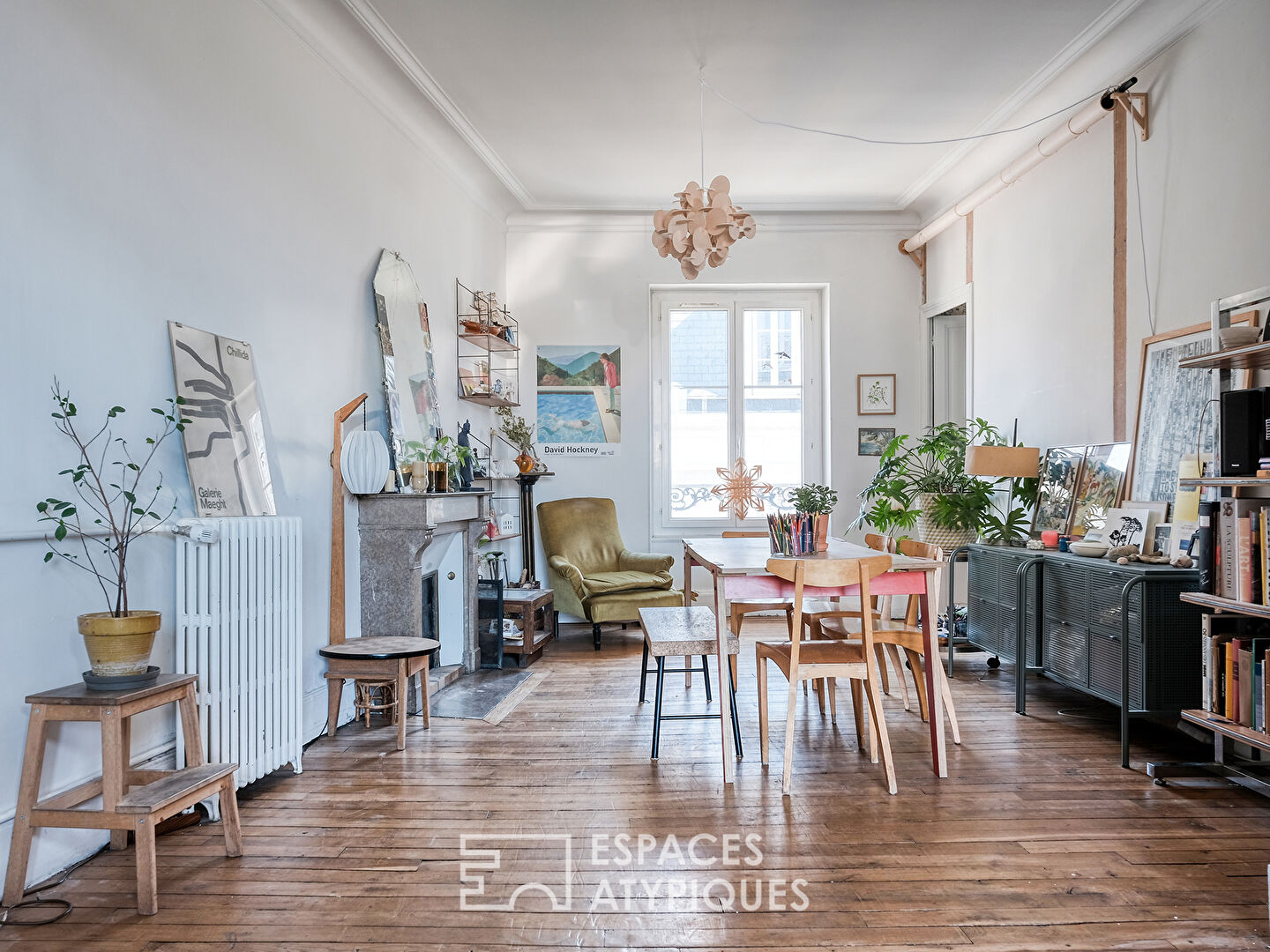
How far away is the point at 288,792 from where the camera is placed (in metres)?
3.32

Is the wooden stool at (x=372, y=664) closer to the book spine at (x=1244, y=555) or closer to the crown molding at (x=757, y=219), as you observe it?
the book spine at (x=1244, y=555)

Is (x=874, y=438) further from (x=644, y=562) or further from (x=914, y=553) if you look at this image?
(x=914, y=553)

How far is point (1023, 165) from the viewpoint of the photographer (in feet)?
18.0

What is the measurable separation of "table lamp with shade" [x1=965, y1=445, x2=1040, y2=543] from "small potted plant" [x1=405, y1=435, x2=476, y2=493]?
123 inches

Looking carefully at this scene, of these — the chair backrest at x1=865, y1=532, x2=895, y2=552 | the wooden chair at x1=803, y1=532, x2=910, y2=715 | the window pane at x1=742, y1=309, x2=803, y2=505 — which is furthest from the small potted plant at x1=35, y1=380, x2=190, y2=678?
the window pane at x1=742, y1=309, x2=803, y2=505

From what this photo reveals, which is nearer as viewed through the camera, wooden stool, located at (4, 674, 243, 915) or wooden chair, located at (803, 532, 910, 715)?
wooden stool, located at (4, 674, 243, 915)

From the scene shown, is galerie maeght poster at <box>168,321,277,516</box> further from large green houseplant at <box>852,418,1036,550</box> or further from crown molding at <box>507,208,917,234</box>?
crown molding at <box>507,208,917,234</box>

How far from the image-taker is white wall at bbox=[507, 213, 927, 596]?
748 cm

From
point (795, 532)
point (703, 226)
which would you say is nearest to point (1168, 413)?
point (795, 532)

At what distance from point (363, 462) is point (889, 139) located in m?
4.10

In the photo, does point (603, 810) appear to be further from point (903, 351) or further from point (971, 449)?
point (903, 351)

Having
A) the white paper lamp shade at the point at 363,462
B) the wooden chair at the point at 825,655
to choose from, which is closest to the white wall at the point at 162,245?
the white paper lamp shade at the point at 363,462

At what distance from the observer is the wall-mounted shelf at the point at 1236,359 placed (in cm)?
303

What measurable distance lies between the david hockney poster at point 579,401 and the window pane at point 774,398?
1.18m
